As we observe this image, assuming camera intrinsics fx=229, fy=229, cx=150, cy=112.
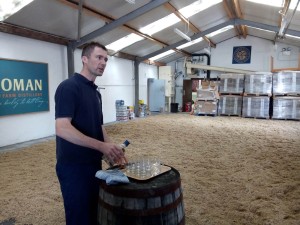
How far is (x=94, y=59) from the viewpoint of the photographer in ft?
5.27

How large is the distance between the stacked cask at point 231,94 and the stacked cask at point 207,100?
34 cm

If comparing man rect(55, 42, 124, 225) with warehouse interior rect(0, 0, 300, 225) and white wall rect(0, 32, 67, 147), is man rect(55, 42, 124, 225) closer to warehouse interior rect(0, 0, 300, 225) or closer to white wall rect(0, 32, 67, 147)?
warehouse interior rect(0, 0, 300, 225)

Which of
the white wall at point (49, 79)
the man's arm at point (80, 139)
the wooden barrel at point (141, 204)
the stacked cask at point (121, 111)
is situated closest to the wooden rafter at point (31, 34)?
the white wall at point (49, 79)

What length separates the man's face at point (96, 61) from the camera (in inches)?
63.0

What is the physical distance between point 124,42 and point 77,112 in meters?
8.31

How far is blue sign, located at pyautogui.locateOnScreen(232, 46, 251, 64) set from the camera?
13.1 meters

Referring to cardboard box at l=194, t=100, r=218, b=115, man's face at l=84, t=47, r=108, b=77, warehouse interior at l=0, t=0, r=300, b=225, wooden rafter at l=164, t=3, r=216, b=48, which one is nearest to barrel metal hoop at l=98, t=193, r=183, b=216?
man's face at l=84, t=47, r=108, b=77

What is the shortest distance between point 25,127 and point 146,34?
544 centimetres

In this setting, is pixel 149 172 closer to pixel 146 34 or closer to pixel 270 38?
pixel 146 34

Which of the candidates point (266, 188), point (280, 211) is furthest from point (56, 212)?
point (266, 188)

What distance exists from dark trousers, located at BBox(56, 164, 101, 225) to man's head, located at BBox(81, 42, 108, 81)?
2.19 feet

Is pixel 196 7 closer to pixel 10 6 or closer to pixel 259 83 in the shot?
pixel 259 83

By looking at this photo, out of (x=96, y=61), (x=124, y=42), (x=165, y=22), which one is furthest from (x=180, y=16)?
(x=96, y=61)

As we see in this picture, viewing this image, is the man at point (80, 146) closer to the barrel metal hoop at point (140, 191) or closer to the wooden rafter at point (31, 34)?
the barrel metal hoop at point (140, 191)
